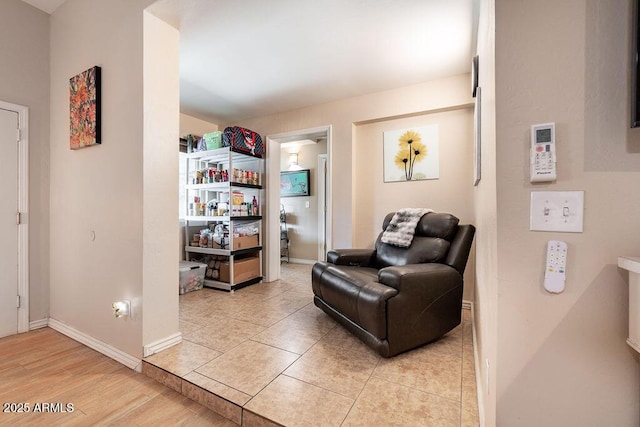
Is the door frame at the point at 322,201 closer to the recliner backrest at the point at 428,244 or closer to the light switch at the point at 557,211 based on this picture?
the recliner backrest at the point at 428,244

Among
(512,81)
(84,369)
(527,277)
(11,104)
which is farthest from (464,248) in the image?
(11,104)

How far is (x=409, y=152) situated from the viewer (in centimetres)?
293

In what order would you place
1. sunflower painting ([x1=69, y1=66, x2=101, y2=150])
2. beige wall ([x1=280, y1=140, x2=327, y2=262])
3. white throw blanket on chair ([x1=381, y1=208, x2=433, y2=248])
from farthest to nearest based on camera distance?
beige wall ([x1=280, y1=140, x2=327, y2=262]), white throw blanket on chair ([x1=381, y1=208, x2=433, y2=248]), sunflower painting ([x1=69, y1=66, x2=101, y2=150])

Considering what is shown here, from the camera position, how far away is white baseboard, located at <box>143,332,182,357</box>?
171 centimetres

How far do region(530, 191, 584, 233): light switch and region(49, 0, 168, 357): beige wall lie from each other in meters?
1.98

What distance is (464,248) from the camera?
2078 millimetres

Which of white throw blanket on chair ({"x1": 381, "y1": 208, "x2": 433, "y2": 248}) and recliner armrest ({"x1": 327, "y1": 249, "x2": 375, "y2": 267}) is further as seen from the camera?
recliner armrest ({"x1": 327, "y1": 249, "x2": 375, "y2": 267})

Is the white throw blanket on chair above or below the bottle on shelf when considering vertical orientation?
below

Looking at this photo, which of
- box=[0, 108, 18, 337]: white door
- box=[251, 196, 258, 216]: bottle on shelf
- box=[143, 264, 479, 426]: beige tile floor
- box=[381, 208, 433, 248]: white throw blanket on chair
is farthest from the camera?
box=[251, 196, 258, 216]: bottle on shelf

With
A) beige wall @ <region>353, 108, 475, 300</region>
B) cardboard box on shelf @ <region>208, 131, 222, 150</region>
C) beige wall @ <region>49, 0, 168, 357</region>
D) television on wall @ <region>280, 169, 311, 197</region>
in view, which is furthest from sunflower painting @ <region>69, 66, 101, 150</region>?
television on wall @ <region>280, 169, 311, 197</region>

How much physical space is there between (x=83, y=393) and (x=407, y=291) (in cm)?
197

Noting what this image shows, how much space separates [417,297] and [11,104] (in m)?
3.49

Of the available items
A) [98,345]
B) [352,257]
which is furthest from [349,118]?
Result: [98,345]

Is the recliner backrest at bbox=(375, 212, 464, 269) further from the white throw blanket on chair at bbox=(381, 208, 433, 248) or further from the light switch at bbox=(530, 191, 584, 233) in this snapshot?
the light switch at bbox=(530, 191, 584, 233)
